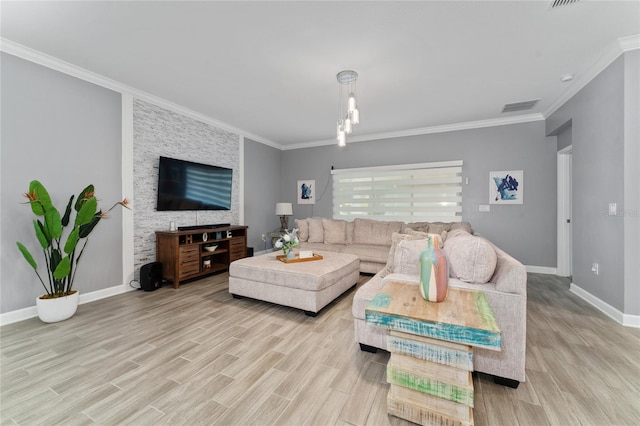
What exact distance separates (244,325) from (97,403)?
117 centimetres

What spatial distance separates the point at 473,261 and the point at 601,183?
234cm

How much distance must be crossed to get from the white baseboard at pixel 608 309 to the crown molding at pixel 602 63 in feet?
8.36

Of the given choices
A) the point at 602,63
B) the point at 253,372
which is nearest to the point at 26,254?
the point at 253,372

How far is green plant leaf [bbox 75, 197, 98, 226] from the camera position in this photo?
2.67m

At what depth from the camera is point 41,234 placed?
2.55 metres

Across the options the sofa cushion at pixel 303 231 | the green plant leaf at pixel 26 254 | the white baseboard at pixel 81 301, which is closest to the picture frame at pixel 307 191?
the sofa cushion at pixel 303 231

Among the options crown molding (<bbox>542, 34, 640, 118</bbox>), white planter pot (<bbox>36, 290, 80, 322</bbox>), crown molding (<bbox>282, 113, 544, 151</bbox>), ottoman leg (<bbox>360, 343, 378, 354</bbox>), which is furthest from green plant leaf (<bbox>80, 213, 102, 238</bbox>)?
crown molding (<bbox>542, 34, 640, 118</bbox>)

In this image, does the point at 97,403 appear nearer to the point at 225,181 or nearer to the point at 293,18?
the point at 293,18

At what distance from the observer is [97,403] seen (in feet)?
5.09

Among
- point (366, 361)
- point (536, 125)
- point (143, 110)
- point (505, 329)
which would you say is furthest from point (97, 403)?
point (536, 125)

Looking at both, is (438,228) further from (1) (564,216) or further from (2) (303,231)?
(2) (303,231)

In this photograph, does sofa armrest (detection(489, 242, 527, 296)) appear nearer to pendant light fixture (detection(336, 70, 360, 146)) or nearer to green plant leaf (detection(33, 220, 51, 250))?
pendant light fixture (detection(336, 70, 360, 146))

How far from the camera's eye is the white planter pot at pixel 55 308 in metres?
2.57

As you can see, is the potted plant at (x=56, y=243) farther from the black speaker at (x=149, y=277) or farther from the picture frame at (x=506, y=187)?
the picture frame at (x=506, y=187)
